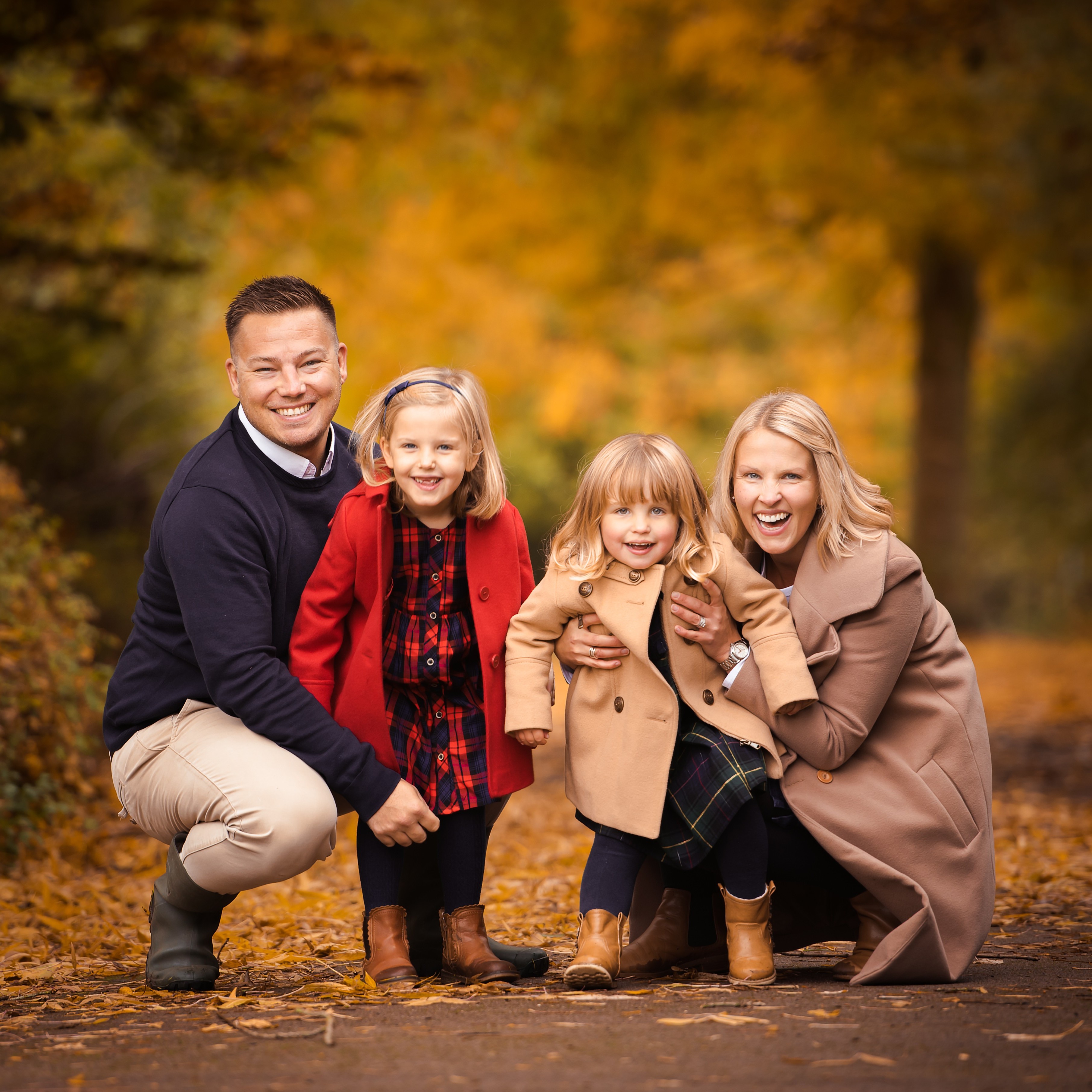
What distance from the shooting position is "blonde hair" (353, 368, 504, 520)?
3.36m

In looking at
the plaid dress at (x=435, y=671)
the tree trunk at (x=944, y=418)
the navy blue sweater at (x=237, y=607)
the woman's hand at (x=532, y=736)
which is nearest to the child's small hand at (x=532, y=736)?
the woman's hand at (x=532, y=736)

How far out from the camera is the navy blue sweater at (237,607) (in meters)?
3.21

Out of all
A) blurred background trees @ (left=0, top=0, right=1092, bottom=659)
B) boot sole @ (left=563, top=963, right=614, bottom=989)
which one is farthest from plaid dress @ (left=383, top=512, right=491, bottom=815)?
blurred background trees @ (left=0, top=0, right=1092, bottom=659)

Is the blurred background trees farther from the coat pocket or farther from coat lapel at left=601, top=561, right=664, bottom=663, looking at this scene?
the coat pocket

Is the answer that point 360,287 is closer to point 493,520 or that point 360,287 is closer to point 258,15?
point 258,15

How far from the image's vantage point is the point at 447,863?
130 inches

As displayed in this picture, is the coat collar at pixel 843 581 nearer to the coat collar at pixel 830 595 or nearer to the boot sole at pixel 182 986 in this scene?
the coat collar at pixel 830 595

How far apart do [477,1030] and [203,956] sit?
3.22ft

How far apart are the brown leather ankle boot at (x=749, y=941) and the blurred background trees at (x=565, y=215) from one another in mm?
3365

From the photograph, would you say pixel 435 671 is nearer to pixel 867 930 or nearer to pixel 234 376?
pixel 234 376

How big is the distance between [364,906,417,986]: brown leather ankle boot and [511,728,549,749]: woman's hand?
1.71ft

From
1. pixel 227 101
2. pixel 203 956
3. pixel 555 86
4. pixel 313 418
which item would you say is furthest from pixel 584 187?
pixel 203 956

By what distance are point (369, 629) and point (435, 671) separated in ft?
0.68

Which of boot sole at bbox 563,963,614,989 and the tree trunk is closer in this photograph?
boot sole at bbox 563,963,614,989
